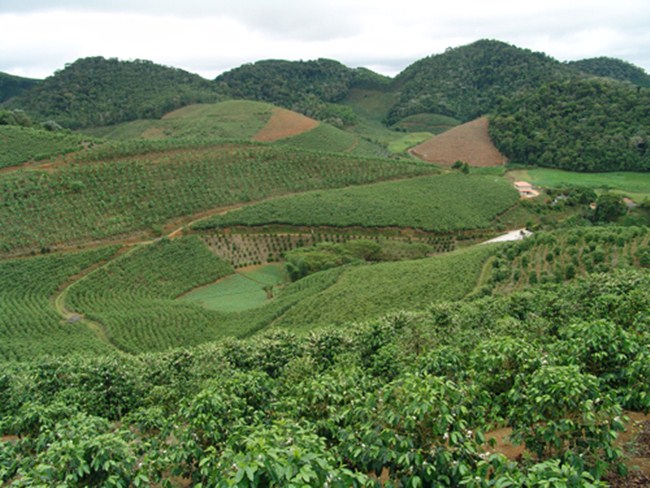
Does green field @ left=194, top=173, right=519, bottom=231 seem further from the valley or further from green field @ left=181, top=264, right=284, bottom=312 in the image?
green field @ left=181, top=264, right=284, bottom=312

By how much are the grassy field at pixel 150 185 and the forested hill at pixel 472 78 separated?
86.6m

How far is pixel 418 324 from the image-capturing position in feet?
63.0

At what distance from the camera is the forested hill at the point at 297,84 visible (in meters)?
158

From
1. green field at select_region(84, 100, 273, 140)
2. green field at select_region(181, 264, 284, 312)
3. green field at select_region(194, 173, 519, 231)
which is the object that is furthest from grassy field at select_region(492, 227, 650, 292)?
green field at select_region(84, 100, 273, 140)

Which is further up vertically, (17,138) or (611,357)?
(17,138)

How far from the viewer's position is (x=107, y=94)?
138 m

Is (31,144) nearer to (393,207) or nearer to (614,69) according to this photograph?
(393,207)

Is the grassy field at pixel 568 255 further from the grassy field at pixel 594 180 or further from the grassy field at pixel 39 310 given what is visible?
the grassy field at pixel 594 180

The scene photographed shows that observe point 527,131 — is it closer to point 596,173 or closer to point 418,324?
point 596,173

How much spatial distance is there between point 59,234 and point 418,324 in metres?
44.5

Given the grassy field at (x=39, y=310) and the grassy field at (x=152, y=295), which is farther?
the grassy field at (x=152, y=295)

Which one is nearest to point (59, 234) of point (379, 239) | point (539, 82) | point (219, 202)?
point (219, 202)

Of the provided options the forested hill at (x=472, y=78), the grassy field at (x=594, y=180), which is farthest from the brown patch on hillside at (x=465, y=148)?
the forested hill at (x=472, y=78)

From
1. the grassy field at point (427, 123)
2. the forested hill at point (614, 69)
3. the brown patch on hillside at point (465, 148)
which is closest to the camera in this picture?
the brown patch on hillside at point (465, 148)
